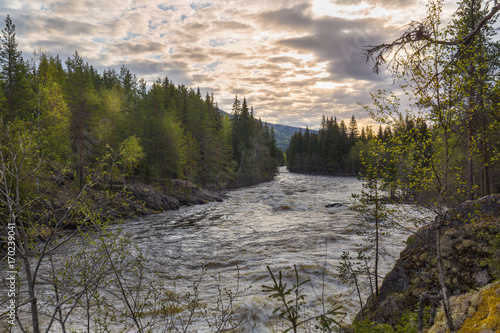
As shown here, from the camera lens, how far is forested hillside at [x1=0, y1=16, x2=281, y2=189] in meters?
23.4

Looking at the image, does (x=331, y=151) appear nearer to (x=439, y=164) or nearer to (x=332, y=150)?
(x=332, y=150)

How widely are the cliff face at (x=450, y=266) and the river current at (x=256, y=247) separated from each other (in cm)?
185

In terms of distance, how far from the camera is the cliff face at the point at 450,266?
23.6 feet

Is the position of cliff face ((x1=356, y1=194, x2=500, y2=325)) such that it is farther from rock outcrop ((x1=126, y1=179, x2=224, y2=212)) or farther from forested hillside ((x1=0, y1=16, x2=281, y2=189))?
rock outcrop ((x1=126, y1=179, x2=224, y2=212))

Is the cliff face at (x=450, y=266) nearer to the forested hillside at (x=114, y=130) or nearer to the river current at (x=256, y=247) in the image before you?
the river current at (x=256, y=247)

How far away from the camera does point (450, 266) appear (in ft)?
25.7

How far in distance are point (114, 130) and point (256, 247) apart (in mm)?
27741

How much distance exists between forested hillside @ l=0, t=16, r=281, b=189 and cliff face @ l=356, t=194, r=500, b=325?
7956 mm

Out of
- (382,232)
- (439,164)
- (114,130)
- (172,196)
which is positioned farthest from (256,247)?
(114,130)

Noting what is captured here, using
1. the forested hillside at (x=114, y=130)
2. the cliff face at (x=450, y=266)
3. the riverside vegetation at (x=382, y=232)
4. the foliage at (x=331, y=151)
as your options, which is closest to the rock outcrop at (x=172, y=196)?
the forested hillside at (x=114, y=130)

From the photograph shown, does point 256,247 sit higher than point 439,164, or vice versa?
point 439,164

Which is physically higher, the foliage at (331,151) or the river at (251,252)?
the foliage at (331,151)

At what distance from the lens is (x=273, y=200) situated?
36938mm

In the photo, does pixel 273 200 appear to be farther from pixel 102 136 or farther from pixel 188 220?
pixel 102 136
